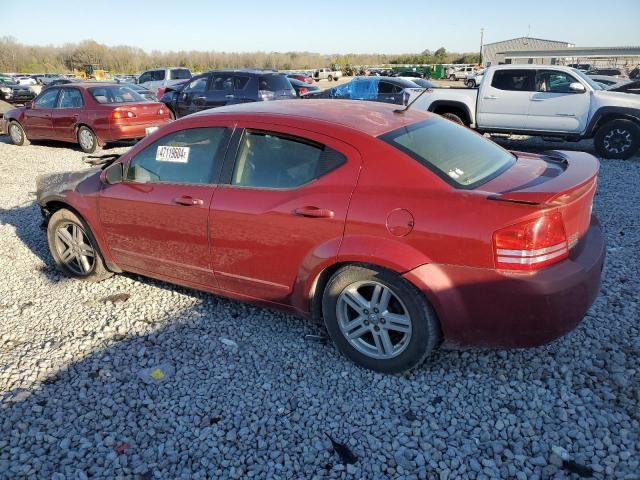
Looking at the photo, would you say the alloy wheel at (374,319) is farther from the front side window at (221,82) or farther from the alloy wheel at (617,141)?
the front side window at (221,82)

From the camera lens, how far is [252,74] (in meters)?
12.3

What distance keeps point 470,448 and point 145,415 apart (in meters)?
1.76

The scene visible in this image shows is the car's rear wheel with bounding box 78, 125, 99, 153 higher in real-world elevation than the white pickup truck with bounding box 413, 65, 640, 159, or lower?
lower

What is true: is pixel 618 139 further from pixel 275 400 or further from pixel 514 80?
pixel 275 400

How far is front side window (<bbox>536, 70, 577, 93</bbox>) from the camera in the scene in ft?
31.4

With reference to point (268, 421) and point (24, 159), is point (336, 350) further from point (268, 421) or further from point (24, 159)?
point (24, 159)

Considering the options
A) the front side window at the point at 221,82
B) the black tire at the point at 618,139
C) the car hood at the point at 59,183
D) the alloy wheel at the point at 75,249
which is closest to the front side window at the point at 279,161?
the car hood at the point at 59,183

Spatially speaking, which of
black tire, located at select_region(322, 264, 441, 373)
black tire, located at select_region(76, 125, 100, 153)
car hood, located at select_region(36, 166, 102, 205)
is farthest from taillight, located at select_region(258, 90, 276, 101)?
black tire, located at select_region(322, 264, 441, 373)

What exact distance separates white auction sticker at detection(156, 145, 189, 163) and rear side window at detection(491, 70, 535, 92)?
28.5 feet

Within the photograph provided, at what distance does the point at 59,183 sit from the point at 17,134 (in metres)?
10.1

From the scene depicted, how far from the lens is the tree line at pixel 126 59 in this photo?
65812mm

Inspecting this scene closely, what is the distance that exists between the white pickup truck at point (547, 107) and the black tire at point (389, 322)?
8480 millimetres

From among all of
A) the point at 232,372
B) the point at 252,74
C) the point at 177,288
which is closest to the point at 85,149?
the point at 252,74

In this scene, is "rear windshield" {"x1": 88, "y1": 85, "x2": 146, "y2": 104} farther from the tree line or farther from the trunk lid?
the tree line
